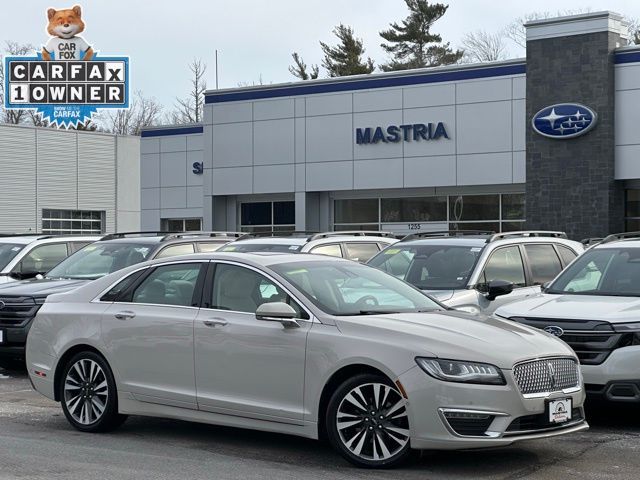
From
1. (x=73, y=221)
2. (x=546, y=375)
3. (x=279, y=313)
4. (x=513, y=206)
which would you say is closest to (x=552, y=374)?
(x=546, y=375)

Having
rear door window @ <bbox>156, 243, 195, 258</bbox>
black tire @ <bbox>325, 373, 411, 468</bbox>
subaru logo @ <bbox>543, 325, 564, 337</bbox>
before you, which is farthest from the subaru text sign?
black tire @ <bbox>325, 373, 411, 468</bbox>

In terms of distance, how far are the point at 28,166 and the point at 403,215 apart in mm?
28314

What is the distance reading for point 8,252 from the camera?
1680 cm

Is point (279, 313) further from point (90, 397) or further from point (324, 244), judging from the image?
point (324, 244)

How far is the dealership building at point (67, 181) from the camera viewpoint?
53469 mm

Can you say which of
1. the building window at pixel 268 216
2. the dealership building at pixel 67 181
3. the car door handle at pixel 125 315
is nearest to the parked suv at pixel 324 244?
the car door handle at pixel 125 315

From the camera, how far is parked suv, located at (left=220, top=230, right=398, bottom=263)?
15.0 meters

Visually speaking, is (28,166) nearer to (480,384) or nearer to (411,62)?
(411,62)

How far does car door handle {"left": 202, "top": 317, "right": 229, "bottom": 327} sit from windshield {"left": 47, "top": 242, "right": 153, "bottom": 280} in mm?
5946

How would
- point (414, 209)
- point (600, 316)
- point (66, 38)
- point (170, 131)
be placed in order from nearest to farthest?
point (600, 316) → point (414, 209) → point (170, 131) → point (66, 38)

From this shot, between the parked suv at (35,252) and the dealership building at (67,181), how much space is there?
36.2 m

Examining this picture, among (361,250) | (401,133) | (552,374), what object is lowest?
(552,374)

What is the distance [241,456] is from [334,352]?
1.17 meters

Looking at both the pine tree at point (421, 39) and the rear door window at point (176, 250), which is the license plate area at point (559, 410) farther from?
the pine tree at point (421, 39)
